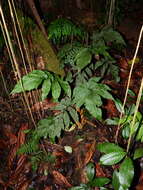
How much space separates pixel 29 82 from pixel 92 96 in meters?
0.35

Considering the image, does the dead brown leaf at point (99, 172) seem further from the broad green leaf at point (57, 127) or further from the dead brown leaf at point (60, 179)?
the broad green leaf at point (57, 127)

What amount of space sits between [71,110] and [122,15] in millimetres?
1849

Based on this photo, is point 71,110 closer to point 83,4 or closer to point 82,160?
point 82,160

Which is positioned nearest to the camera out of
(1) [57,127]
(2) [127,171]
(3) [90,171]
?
(2) [127,171]

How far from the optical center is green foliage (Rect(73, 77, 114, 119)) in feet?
3.89

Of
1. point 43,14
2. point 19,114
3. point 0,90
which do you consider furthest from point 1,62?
point 43,14

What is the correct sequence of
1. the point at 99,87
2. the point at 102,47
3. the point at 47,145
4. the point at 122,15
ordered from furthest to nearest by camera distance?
the point at 122,15 < the point at 47,145 < the point at 102,47 < the point at 99,87

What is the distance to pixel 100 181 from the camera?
1.41m

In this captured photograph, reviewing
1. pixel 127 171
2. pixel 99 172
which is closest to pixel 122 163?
pixel 127 171

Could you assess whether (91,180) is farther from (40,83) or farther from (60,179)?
(40,83)

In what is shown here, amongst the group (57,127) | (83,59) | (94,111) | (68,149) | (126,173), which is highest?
(83,59)

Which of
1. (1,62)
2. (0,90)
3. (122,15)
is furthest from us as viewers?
(122,15)

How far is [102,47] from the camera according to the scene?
4.55 feet

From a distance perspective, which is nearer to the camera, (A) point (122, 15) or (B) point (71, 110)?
(B) point (71, 110)
